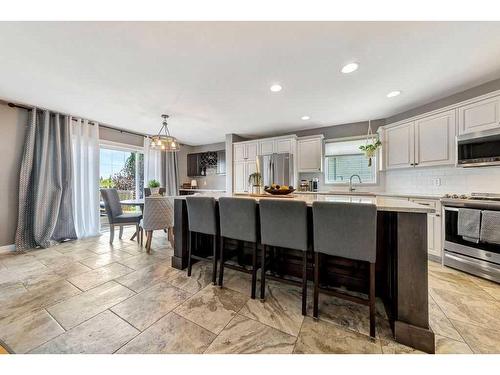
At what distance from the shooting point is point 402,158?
3.21 meters

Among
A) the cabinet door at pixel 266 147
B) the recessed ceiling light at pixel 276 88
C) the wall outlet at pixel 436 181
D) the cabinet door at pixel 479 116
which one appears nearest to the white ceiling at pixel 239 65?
the recessed ceiling light at pixel 276 88

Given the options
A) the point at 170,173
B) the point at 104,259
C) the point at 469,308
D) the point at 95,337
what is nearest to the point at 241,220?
the point at 95,337

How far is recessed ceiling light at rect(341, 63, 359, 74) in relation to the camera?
2.05 meters

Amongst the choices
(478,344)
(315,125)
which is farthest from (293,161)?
(478,344)

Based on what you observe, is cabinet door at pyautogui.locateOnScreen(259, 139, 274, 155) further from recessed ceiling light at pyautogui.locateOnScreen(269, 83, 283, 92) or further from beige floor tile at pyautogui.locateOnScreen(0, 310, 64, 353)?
beige floor tile at pyautogui.locateOnScreen(0, 310, 64, 353)

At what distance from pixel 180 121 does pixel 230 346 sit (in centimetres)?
387

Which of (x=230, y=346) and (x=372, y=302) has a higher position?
(x=372, y=302)

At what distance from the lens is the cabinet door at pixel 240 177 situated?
15.9 feet

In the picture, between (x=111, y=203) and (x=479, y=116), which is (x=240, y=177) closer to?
(x=111, y=203)

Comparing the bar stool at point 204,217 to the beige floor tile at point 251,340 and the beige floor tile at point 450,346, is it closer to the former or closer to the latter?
the beige floor tile at point 251,340

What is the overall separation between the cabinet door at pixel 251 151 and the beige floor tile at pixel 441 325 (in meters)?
3.82

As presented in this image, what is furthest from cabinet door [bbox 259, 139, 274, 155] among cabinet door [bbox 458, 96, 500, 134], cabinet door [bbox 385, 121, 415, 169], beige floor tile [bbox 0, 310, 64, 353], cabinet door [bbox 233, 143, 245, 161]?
beige floor tile [bbox 0, 310, 64, 353]

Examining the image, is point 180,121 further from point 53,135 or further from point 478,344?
point 478,344

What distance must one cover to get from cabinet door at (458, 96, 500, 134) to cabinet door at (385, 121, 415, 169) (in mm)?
602
